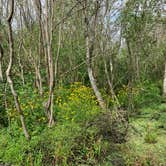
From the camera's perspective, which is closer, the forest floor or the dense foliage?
the forest floor

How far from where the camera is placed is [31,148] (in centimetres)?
539

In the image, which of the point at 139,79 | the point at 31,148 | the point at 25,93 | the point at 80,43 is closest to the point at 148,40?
the point at 139,79

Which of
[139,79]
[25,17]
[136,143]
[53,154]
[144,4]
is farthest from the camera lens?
[139,79]

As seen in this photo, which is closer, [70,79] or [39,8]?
[39,8]

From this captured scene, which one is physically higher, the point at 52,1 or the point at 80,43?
the point at 52,1

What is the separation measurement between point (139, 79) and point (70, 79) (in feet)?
7.53

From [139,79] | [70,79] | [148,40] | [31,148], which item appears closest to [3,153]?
[31,148]

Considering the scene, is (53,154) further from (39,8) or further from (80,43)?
(80,43)

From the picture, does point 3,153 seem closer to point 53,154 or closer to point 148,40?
point 53,154

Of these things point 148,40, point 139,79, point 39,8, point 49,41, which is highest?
point 39,8

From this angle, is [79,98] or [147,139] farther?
[79,98]

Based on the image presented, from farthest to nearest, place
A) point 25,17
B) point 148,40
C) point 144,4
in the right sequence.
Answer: point 148,40, point 144,4, point 25,17

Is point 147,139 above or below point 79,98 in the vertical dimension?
below

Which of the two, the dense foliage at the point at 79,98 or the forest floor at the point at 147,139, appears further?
the dense foliage at the point at 79,98
